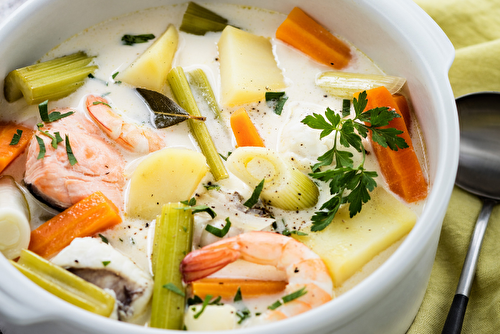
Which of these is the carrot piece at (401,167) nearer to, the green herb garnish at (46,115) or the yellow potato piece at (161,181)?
the yellow potato piece at (161,181)

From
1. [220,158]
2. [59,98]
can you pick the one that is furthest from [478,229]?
[59,98]

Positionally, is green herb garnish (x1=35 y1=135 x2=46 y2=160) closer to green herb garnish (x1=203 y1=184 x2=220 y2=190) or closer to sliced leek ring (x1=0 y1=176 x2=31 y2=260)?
sliced leek ring (x1=0 y1=176 x2=31 y2=260)

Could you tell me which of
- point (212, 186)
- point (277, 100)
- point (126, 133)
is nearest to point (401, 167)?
point (277, 100)

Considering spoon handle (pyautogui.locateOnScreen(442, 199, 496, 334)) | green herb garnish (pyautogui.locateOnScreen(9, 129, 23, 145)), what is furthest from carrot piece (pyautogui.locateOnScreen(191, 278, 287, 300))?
green herb garnish (pyautogui.locateOnScreen(9, 129, 23, 145))

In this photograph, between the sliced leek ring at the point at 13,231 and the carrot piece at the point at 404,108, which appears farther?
the carrot piece at the point at 404,108

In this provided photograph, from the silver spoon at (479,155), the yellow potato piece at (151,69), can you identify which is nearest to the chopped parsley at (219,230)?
the yellow potato piece at (151,69)

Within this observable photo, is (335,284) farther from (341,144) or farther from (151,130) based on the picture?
(151,130)
